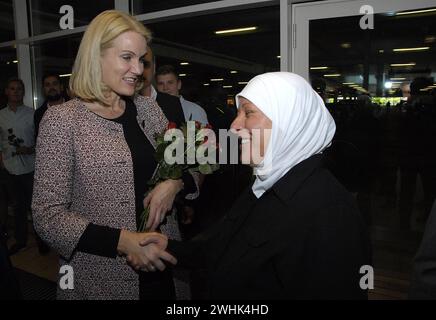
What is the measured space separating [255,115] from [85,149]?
23.9 inches

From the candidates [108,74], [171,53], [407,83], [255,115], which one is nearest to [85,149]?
[108,74]

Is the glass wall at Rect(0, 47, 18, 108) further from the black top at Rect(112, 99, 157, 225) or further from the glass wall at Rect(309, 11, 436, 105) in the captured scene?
the black top at Rect(112, 99, 157, 225)

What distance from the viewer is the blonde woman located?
1.27 metres

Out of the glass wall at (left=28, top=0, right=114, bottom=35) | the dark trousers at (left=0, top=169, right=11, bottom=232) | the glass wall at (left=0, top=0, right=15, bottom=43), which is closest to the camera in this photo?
the dark trousers at (left=0, top=169, right=11, bottom=232)

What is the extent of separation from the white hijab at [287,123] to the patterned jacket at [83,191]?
52 centimetres

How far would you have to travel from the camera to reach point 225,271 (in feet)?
3.83

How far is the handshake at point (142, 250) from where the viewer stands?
130cm

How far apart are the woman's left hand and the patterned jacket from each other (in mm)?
65

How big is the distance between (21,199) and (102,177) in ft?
11.1

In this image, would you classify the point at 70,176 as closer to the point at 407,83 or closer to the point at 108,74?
the point at 108,74

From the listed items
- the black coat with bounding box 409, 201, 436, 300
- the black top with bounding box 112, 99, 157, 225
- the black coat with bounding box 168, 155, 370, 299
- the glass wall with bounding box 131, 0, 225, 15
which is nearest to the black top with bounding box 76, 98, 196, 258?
the black top with bounding box 112, 99, 157, 225

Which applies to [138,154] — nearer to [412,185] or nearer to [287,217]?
[287,217]

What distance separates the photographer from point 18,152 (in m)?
4.01

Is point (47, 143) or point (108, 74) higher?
point (108, 74)
